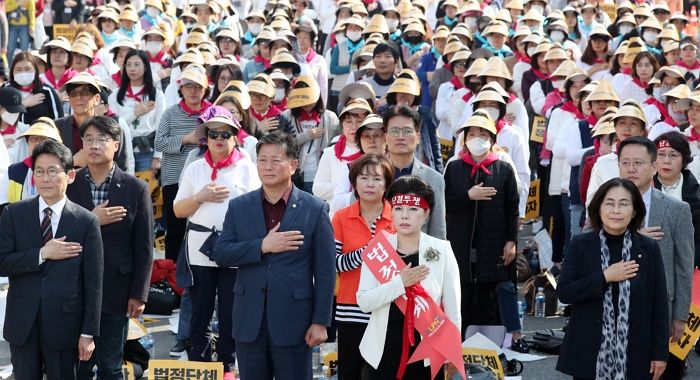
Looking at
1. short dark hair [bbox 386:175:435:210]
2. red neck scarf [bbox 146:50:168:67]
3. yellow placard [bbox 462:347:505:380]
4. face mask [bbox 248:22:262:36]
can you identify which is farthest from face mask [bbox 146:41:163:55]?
short dark hair [bbox 386:175:435:210]

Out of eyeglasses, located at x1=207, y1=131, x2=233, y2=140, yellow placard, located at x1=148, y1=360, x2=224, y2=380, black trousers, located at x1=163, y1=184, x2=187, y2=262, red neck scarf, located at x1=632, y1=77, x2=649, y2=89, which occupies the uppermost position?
red neck scarf, located at x1=632, y1=77, x2=649, y2=89

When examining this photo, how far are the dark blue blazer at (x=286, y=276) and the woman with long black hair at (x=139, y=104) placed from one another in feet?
17.9

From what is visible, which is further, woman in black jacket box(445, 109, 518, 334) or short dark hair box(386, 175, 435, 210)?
woman in black jacket box(445, 109, 518, 334)

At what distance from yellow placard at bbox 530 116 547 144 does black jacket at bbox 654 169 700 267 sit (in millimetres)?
4910

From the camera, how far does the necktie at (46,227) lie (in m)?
7.77

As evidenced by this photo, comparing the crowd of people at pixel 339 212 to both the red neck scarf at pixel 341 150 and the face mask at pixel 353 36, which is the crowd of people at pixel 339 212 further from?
the face mask at pixel 353 36

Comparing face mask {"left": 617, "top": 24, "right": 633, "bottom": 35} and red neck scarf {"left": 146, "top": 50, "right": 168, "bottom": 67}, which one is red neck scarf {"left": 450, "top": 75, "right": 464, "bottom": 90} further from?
face mask {"left": 617, "top": 24, "right": 633, "bottom": 35}

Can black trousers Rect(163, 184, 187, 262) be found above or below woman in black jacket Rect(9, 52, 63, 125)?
below

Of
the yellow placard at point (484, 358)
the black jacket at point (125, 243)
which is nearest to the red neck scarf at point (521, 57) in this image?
the yellow placard at point (484, 358)

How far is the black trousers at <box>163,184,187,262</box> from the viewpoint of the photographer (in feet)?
38.3

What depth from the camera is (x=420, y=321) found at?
7.35m

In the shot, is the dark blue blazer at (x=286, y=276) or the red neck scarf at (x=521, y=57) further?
the red neck scarf at (x=521, y=57)

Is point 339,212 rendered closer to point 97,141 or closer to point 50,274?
point 97,141

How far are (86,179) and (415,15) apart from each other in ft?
38.3
